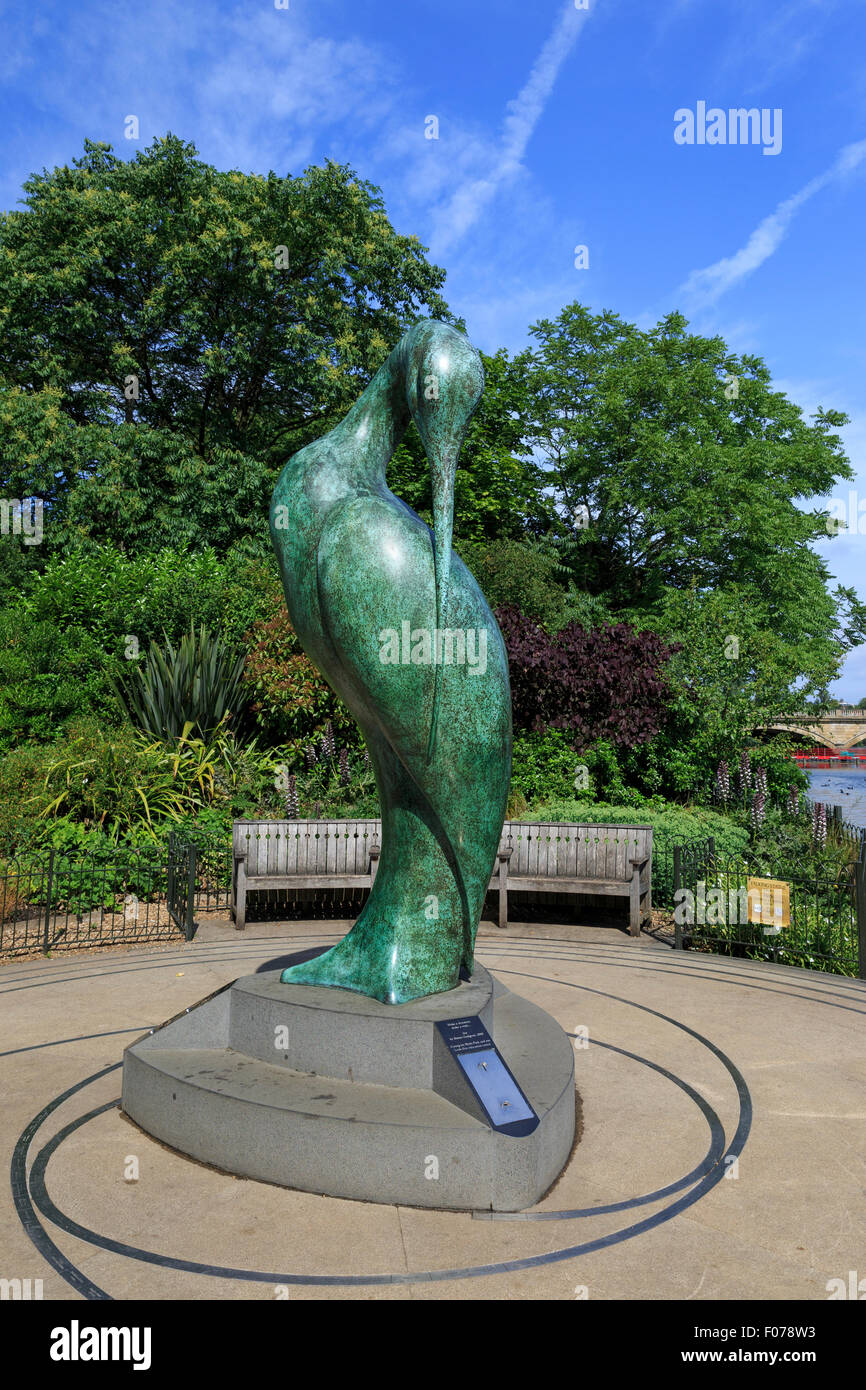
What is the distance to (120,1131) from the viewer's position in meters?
4.23

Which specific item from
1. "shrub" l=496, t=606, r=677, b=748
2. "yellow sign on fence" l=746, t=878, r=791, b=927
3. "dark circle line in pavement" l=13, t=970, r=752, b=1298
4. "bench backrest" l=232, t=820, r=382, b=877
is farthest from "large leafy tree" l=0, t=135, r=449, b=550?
"dark circle line in pavement" l=13, t=970, r=752, b=1298

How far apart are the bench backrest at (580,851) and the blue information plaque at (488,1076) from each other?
4825 mm

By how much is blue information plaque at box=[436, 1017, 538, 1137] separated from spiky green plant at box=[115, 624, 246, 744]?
8.32 metres

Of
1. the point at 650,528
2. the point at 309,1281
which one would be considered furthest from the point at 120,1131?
the point at 650,528

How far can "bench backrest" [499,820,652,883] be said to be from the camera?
8.83 metres

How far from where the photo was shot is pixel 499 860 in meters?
8.82

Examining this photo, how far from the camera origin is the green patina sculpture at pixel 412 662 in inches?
171

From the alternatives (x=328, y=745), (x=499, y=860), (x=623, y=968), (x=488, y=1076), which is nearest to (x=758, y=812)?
(x=499, y=860)

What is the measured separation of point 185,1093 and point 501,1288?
5.64 feet

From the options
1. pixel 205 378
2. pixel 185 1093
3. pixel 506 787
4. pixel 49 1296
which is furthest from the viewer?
pixel 205 378

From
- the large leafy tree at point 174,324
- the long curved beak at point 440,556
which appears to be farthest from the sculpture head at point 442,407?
the large leafy tree at point 174,324

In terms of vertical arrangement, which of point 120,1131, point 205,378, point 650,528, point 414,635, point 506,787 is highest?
point 205,378
